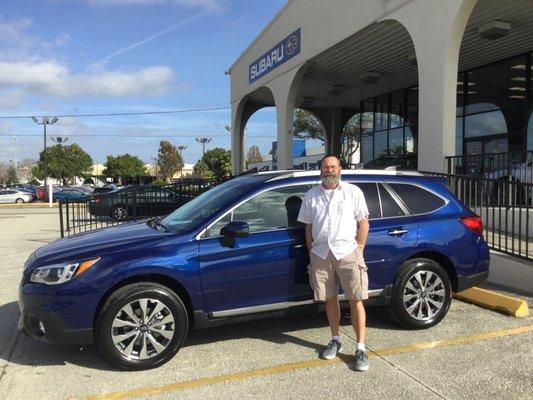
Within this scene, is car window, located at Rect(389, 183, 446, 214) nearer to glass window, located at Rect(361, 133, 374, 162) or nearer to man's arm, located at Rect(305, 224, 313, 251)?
man's arm, located at Rect(305, 224, 313, 251)

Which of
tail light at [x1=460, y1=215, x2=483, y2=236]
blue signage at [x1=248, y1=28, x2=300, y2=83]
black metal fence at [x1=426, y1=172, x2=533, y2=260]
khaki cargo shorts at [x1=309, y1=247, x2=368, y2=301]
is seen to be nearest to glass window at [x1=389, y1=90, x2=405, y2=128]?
blue signage at [x1=248, y1=28, x2=300, y2=83]

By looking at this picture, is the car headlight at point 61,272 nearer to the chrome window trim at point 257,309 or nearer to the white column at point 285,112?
the chrome window trim at point 257,309

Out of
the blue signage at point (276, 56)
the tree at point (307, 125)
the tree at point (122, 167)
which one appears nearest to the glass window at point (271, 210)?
the blue signage at point (276, 56)

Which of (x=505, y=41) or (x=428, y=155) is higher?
(x=505, y=41)

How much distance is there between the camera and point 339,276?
443cm

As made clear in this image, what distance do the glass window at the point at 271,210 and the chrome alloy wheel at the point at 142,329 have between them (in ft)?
3.55

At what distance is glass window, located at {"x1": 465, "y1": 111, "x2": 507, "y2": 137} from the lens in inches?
591

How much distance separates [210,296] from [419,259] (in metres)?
2.15

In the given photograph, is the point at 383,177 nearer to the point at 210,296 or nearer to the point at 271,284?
the point at 271,284

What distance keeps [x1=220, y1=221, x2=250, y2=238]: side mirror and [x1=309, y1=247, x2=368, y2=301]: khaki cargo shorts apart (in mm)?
630

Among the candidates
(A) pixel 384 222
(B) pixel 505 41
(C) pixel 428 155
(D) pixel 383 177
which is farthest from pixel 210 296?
(B) pixel 505 41

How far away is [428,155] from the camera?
374 inches

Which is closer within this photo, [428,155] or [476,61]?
[428,155]

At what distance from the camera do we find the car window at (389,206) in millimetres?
5107
